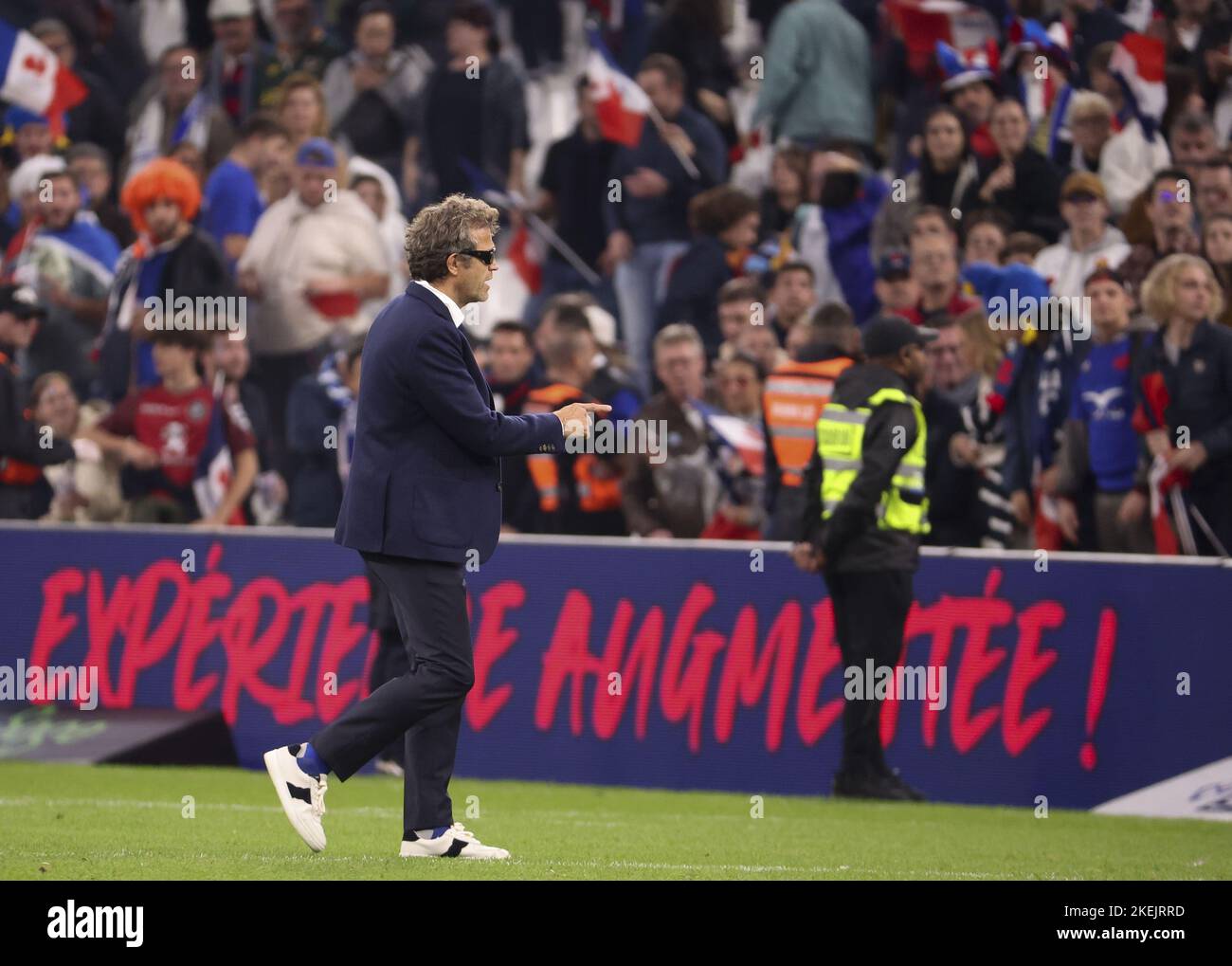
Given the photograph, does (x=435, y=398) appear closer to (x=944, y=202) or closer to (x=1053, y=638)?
(x=1053, y=638)

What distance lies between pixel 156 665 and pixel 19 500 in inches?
69.3

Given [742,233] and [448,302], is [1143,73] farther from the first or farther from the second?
[448,302]

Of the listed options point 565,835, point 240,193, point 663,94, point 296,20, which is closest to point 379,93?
point 296,20

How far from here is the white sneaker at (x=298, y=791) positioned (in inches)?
314

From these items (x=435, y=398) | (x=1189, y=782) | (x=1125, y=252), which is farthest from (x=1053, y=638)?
(x=435, y=398)

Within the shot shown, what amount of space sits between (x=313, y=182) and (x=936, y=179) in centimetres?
423

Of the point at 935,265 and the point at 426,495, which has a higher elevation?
the point at 935,265

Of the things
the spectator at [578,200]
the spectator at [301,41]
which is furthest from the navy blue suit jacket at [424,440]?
the spectator at [301,41]

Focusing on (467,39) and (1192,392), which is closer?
(1192,392)

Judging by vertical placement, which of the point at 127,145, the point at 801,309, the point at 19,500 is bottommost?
the point at 19,500

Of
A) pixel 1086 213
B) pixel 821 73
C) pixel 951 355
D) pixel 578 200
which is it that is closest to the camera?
pixel 951 355

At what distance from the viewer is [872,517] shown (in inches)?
467

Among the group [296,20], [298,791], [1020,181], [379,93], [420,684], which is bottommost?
[298,791]
